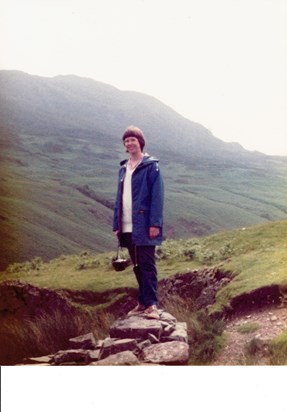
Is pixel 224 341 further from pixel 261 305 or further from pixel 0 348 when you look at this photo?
pixel 0 348

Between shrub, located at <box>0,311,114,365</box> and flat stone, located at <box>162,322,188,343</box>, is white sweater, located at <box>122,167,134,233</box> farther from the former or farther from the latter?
shrub, located at <box>0,311,114,365</box>

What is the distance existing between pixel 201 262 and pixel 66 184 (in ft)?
8.57

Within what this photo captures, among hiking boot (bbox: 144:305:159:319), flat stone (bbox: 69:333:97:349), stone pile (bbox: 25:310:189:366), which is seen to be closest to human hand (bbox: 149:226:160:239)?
hiking boot (bbox: 144:305:159:319)

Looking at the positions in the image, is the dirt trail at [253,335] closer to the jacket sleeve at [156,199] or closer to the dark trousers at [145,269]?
the dark trousers at [145,269]

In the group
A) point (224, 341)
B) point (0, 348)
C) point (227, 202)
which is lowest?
point (0, 348)

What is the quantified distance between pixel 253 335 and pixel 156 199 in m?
2.13

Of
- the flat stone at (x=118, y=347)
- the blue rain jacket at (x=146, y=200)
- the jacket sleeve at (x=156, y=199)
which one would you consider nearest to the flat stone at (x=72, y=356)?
the flat stone at (x=118, y=347)

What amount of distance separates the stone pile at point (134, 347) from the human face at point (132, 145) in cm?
204

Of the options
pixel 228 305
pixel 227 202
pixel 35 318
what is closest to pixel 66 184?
pixel 35 318

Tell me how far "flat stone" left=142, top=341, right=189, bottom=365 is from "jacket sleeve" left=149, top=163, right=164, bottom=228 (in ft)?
4.64

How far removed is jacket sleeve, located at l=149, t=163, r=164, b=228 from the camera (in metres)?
6.09

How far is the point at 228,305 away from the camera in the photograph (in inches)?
272

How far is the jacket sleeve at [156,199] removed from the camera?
20.0 ft

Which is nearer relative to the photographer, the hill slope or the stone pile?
the stone pile
